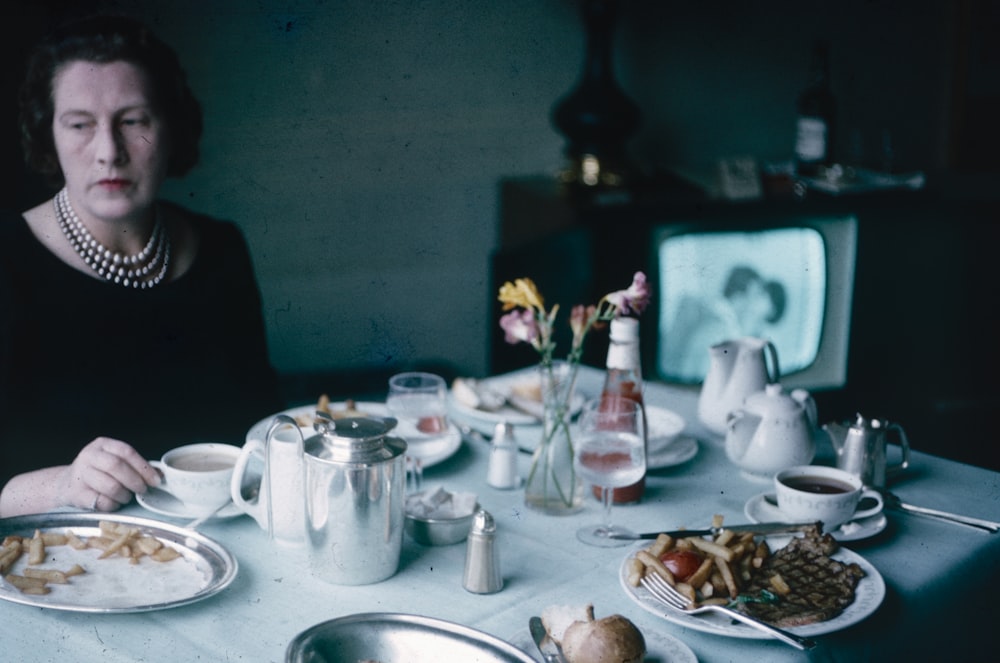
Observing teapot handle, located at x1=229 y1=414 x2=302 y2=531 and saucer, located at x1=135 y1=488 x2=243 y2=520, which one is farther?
saucer, located at x1=135 y1=488 x2=243 y2=520

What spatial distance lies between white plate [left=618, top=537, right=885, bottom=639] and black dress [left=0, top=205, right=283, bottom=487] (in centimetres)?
100

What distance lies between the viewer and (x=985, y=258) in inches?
145

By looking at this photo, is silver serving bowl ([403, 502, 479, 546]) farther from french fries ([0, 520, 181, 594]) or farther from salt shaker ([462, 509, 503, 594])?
french fries ([0, 520, 181, 594])

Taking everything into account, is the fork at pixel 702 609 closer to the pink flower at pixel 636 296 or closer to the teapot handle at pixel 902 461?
the pink flower at pixel 636 296

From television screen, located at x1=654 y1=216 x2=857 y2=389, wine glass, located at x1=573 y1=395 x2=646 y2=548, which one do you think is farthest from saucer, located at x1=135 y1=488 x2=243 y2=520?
television screen, located at x1=654 y1=216 x2=857 y2=389

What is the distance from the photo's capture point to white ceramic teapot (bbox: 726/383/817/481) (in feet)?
5.22

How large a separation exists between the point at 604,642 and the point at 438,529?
1.24ft

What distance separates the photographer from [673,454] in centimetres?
168

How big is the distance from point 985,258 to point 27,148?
10.2 feet

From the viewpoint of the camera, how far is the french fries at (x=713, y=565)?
121cm

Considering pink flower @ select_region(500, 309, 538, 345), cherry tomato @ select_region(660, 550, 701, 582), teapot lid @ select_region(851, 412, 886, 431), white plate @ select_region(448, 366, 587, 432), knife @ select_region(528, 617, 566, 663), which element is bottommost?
knife @ select_region(528, 617, 566, 663)

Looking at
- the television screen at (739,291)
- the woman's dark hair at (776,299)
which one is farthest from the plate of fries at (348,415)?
the woman's dark hair at (776,299)

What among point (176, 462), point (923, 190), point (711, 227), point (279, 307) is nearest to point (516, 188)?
point (711, 227)

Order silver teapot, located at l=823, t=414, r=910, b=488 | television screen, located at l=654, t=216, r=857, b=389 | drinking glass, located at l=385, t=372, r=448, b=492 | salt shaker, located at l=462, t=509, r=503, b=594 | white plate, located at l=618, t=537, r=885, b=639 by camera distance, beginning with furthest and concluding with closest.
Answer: television screen, located at l=654, t=216, r=857, b=389 < drinking glass, located at l=385, t=372, r=448, b=492 < silver teapot, located at l=823, t=414, r=910, b=488 < salt shaker, located at l=462, t=509, r=503, b=594 < white plate, located at l=618, t=537, r=885, b=639
